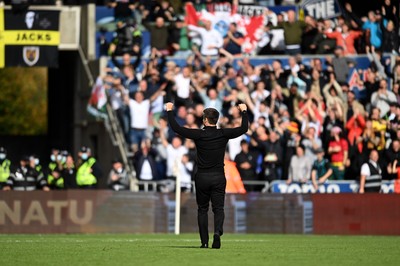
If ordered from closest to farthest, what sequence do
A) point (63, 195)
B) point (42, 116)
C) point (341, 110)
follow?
1. point (63, 195)
2. point (341, 110)
3. point (42, 116)

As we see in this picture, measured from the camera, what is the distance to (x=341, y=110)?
3195cm

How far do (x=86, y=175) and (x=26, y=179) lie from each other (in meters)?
1.91

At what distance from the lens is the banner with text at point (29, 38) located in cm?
3606

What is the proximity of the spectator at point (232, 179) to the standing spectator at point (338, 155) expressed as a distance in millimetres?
2286

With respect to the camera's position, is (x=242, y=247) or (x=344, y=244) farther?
(x=344, y=244)

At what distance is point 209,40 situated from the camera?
112 ft

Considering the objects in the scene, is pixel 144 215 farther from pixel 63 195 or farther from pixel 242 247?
pixel 242 247

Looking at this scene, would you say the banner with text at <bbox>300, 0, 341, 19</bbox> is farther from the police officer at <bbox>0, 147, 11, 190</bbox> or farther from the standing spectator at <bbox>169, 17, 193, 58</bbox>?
the police officer at <bbox>0, 147, 11, 190</bbox>

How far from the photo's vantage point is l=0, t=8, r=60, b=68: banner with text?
36062 mm

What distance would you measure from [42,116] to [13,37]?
2074 inches

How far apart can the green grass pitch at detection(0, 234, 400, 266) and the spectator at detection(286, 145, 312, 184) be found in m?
6.87

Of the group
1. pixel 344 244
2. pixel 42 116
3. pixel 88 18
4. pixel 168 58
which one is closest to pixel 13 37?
pixel 88 18

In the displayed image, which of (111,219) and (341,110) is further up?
(341,110)

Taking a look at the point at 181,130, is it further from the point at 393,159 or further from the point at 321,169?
the point at 393,159
